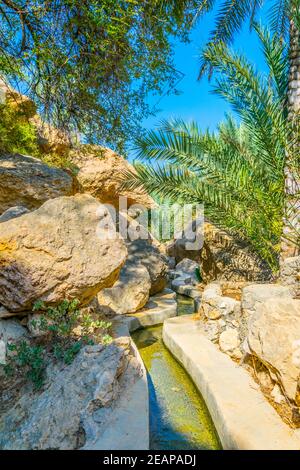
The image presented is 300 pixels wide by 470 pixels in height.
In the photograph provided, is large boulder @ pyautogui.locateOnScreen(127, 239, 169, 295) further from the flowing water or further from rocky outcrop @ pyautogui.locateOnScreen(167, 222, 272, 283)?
the flowing water

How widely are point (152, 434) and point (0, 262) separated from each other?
7.21 feet

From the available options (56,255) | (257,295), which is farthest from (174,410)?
(56,255)

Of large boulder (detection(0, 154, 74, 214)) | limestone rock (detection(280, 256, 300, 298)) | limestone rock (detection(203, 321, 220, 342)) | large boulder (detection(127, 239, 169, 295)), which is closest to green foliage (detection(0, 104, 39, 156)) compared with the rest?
large boulder (detection(0, 154, 74, 214))

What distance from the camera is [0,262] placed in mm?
3371

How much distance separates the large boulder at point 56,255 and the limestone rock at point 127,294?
190 cm

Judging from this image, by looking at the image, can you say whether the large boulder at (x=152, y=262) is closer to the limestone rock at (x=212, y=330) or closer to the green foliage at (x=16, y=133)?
the limestone rock at (x=212, y=330)

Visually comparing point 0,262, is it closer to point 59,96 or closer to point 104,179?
point 59,96

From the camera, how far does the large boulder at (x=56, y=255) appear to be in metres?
3.37

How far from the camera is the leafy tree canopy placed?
4.01 m

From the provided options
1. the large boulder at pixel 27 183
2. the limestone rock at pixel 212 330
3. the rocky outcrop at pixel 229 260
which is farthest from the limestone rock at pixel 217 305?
the large boulder at pixel 27 183

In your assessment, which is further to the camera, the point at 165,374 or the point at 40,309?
the point at 165,374

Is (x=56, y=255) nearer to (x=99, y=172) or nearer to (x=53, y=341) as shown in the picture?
(x=53, y=341)

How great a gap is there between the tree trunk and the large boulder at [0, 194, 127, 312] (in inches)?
116
